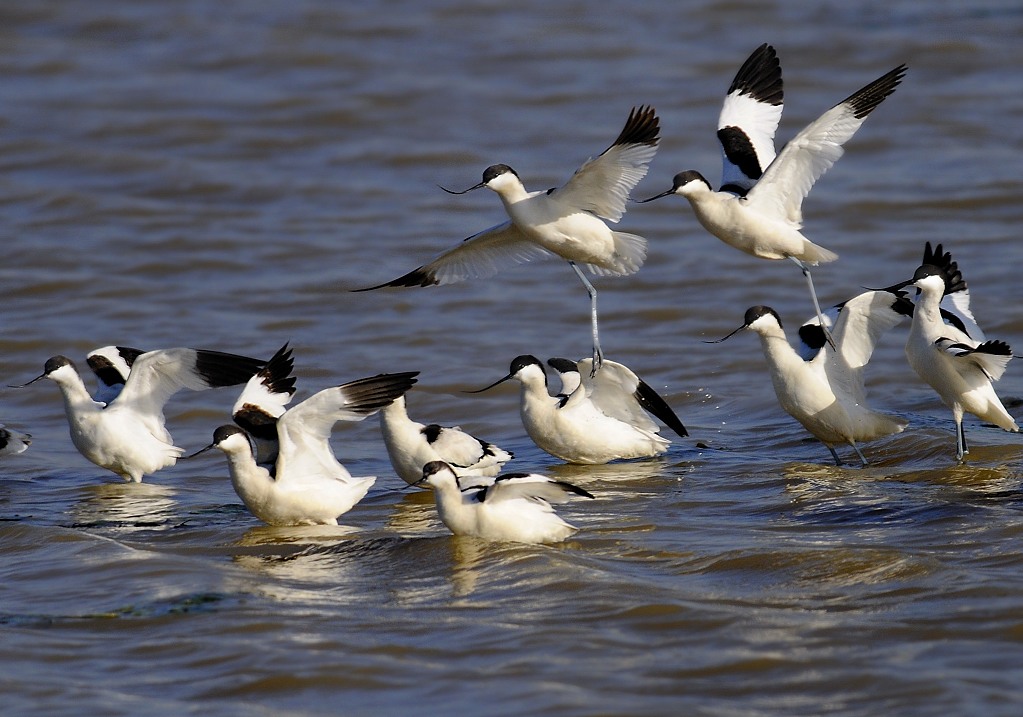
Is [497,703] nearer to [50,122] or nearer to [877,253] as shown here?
[877,253]

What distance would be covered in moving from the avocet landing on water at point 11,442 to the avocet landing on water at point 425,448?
2.66m

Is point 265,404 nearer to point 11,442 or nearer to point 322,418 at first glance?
point 322,418

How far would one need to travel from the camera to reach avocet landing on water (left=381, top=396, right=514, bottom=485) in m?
9.02

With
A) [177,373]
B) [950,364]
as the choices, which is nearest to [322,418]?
[177,373]

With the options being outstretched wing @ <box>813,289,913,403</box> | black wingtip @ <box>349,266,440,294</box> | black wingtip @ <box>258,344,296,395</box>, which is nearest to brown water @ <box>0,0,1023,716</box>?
outstretched wing @ <box>813,289,913,403</box>

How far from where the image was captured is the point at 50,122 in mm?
19984

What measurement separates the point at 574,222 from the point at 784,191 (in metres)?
1.42

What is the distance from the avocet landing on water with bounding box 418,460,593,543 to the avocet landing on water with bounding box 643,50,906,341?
8.78 ft

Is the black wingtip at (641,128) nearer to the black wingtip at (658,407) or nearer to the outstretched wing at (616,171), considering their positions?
the outstretched wing at (616,171)

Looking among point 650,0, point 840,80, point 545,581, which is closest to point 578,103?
point 840,80

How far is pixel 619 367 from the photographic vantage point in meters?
9.95

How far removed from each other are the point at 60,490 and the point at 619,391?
3.77 metres

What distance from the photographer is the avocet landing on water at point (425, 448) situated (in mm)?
9016

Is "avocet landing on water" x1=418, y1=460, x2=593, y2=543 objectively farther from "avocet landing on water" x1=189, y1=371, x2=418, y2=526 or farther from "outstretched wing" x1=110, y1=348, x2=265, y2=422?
"outstretched wing" x1=110, y1=348, x2=265, y2=422
